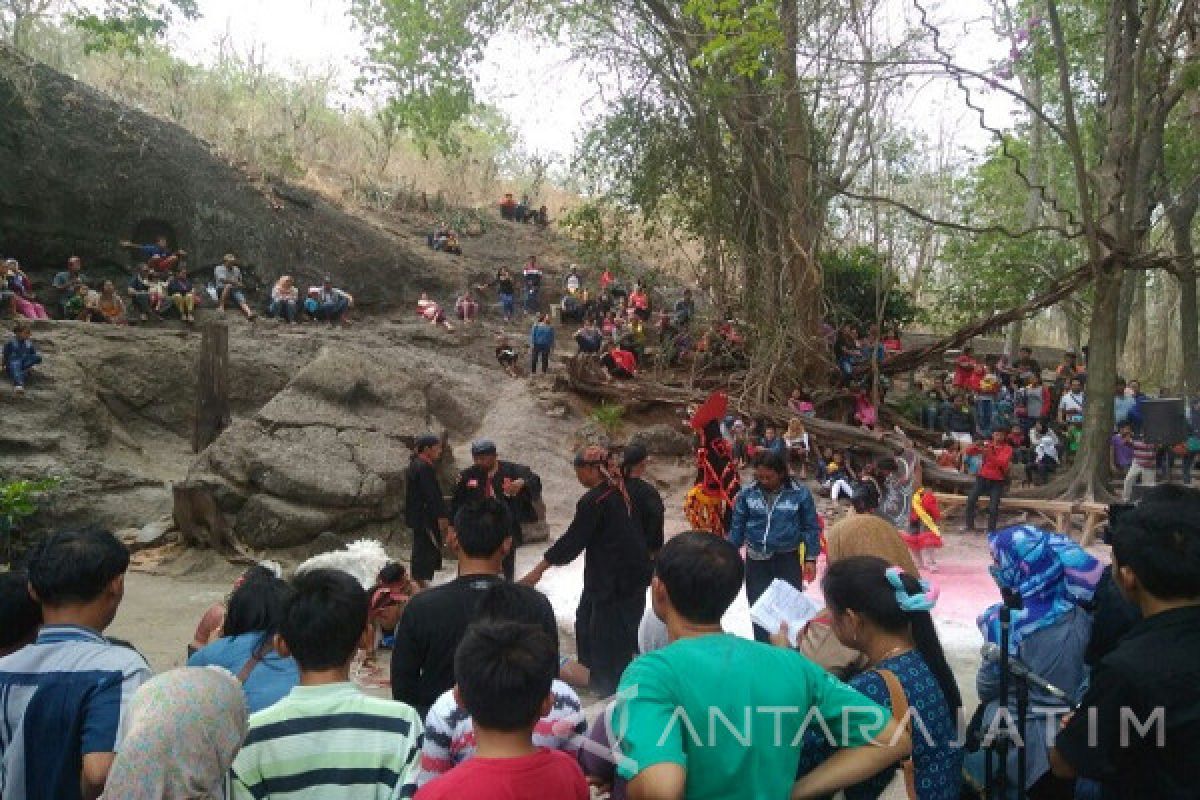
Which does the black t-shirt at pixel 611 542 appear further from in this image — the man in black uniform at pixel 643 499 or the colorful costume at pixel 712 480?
the colorful costume at pixel 712 480

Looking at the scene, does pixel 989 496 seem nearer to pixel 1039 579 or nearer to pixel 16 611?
pixel 1039 579

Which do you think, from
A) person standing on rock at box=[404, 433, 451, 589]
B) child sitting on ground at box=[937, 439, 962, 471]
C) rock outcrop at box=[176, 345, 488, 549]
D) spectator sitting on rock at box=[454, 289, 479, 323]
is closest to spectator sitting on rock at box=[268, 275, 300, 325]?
spectator sitting on rock at box=[454, 289, 479, 323]

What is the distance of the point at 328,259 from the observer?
65.6 feet

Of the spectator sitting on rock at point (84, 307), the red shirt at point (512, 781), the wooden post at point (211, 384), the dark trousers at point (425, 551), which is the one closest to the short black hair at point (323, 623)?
the red shirt at point (512, 781)

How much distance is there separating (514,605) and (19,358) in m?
9.92

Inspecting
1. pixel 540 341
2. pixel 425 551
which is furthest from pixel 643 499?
pixel 540 341

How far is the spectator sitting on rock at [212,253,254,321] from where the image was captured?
16.7 m

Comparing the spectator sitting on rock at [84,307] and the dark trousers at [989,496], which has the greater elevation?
the spectator sitting on rock at [84,307]

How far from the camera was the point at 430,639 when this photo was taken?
293 cm

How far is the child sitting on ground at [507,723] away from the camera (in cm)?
182

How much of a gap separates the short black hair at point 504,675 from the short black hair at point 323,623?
16.0 inches

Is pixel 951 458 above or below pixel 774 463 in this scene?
below

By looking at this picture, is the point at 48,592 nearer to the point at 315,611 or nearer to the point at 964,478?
the point at 315,611

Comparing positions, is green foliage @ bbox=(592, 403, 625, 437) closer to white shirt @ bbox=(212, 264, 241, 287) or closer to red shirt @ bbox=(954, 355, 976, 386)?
red shirt @ bbox=(954, 355, 976, 386)
